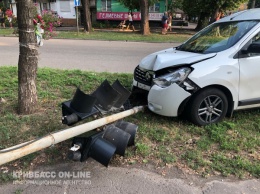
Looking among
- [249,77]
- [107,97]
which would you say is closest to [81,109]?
[107,97]

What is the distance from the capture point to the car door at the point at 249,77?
4.35 metres

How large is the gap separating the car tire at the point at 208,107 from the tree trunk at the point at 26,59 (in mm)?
2472

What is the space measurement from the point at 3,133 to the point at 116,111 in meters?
1.62

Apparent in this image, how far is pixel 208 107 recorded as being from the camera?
439 cm

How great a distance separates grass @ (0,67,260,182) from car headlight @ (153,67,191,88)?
66cm

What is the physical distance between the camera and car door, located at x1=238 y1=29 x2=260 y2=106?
14.3 feet

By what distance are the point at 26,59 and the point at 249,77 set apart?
3.38 m

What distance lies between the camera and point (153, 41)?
57.6 ft

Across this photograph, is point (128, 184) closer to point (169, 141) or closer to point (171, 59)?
point (169, 141)

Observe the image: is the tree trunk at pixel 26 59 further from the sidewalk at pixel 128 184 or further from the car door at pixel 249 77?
the car door at pixel 249 77

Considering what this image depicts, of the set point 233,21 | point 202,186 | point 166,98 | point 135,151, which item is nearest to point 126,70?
point 233,21

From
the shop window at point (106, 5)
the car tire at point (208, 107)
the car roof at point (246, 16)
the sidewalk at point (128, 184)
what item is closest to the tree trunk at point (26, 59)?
the sidewalk at point (128, 184)

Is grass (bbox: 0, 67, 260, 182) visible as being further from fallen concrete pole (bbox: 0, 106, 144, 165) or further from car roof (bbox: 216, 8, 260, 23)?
car roof (bbox: 216, 8, 260, 23)

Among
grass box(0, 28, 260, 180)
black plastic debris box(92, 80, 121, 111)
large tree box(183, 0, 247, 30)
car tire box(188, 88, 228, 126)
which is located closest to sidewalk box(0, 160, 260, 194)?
grass box(0, 28, 260, 180)
